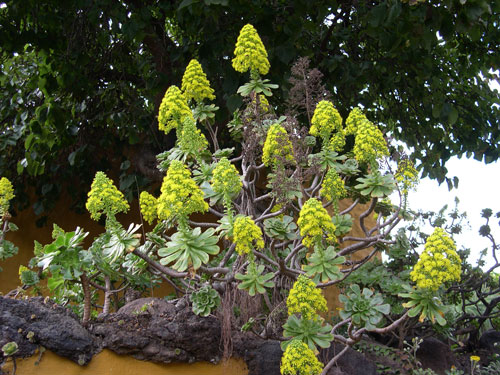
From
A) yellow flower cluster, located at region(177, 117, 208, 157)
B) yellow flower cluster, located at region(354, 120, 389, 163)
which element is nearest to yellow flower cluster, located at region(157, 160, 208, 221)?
yellow flower cluster, located at region(177, 117, 208, 157)

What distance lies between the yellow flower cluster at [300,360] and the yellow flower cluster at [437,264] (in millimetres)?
640

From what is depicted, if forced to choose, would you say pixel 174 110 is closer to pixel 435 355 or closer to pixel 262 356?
pixel 262 356

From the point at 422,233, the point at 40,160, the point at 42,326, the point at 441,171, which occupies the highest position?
the point at 441,171

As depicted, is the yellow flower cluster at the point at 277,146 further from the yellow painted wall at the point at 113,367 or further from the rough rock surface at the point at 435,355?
the rough rock surface at the point at 435,355

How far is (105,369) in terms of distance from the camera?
3.08m

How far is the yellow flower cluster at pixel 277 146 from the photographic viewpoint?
9.66 feet

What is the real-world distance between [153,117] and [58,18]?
129cm

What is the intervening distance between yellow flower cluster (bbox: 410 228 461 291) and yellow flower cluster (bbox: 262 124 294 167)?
34.4 inches

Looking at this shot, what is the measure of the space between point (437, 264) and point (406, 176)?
2.07 feet

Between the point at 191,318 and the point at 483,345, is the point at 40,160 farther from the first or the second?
the point at 483,345

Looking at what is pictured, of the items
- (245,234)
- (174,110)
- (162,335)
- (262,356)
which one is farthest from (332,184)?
(162,335)

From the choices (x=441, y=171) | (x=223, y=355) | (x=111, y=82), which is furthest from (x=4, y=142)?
(x=441, y=171)

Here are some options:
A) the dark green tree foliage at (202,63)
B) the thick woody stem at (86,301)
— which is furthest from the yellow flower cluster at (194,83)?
the thick woody stem at (86,301)

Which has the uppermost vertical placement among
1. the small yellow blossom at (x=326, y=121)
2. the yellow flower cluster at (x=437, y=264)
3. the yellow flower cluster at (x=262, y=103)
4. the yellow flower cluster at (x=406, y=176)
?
the yellow flower cluster at (x=262, y=103)
